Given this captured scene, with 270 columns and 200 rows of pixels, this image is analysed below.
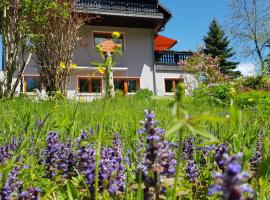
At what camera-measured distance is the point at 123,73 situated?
2578 cm

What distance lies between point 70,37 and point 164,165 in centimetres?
1802

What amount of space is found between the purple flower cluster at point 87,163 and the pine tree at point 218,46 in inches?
1727

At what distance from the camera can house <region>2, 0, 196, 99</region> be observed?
80.0ft

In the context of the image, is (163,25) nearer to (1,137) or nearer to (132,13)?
(132,13)

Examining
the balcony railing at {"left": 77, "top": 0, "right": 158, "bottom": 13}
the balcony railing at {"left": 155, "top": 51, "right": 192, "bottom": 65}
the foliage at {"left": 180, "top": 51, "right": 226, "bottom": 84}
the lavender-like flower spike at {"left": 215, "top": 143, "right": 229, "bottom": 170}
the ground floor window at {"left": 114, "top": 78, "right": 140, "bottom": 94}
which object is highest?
the balcony railing at {"left": 77, "top": 0, "right": 158, "bottom": 13}

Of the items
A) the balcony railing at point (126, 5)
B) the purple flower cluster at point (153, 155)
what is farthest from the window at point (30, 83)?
the purple flower cluster at point (153, 155)

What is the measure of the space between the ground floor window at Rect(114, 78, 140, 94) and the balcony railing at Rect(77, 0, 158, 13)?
454 cm

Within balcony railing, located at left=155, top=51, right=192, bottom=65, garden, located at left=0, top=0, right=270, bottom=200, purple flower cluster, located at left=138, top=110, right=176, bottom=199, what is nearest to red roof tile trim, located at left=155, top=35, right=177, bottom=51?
balcony railing, located at left=155, top=51, right=192, bottom=65

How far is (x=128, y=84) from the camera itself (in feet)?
85.7

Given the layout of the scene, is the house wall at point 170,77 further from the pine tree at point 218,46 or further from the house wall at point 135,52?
the pine tree at point 218,46

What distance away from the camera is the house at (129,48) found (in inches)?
960

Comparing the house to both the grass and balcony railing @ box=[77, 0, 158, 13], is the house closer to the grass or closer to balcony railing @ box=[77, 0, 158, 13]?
balcony railing @ box=[77, 0, 158, 13]

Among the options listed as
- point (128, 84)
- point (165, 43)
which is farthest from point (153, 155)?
point (165, 43)

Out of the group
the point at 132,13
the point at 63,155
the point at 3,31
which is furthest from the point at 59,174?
the point at 132,13
